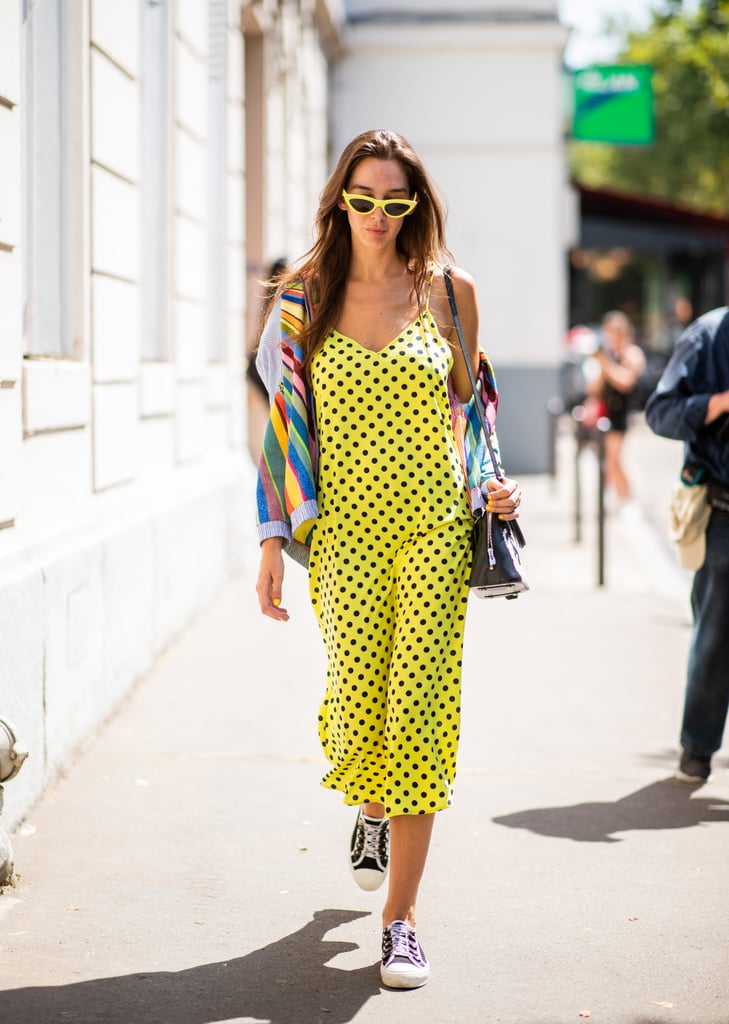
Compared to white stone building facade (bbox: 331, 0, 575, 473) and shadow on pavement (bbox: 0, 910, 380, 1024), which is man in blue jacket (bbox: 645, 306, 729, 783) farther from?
white stone building facade (bbox: 331, 0, 575, 473)

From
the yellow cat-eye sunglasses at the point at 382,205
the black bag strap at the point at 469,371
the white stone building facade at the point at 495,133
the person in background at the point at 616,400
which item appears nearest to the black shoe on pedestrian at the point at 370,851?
the black bag strap at the point at 469,371

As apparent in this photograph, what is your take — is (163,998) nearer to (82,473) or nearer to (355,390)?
(355,390)

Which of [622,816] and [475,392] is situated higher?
[475,392]

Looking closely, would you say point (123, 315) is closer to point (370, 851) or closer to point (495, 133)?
point (370, 851)

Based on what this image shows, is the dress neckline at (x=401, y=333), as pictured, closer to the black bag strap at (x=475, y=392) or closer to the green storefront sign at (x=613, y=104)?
the black bag strap at (x=475, y=392)

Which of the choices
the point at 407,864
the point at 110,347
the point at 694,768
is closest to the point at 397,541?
the point at 407,864

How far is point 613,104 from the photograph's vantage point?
16984 mm

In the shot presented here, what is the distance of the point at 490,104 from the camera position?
17.3m

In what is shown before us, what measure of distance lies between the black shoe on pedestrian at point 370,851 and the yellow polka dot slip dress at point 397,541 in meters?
0.31

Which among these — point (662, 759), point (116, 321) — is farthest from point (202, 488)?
point (662, 759)

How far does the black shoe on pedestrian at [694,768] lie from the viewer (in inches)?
210

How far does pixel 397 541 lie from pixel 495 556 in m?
0.24

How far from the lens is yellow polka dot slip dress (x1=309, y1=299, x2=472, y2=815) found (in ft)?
11.8

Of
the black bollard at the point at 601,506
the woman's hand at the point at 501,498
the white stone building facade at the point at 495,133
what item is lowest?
the black bollard at the point at 601,506
